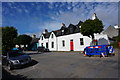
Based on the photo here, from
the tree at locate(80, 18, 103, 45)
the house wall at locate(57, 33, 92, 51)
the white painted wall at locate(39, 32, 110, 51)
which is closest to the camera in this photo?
the tree at locate(80, 18, 103, 45)

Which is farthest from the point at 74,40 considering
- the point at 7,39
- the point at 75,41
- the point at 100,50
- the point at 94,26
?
the point at 7,39

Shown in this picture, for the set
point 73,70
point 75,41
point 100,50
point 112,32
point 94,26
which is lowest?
point 73,70

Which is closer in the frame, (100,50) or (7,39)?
(100,50)

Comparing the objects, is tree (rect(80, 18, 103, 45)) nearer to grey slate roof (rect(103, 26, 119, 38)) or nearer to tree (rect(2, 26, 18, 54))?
tree (rect(2, 26, 18, 54))

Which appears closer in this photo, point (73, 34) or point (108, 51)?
point (108, 51)

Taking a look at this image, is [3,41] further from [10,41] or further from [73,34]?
[73,34]

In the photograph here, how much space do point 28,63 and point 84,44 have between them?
14528 millimetres

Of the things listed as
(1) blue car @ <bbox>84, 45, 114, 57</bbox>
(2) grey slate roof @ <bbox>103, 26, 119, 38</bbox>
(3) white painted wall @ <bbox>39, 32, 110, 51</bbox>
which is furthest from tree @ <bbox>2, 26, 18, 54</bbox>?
(2) grey slate roof @ <bbox>103, 26, 119, 38</bbox>

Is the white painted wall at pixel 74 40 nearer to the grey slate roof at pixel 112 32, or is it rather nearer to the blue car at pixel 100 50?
the blue car at pixel 100 50

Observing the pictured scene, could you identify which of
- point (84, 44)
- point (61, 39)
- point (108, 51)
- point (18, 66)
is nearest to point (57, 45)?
point (61, 39)

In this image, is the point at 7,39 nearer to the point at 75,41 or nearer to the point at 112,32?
the point at 75,41

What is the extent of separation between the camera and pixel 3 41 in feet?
41.9

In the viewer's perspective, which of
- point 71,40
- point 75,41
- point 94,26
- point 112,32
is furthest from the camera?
point 112,32

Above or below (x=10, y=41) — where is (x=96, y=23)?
above
